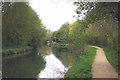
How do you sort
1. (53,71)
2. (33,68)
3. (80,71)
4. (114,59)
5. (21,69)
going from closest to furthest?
1. (80,71)
2. (53,71)
3. (21,69)
4. (114,59)
5. (33,68)

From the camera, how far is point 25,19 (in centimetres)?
5044

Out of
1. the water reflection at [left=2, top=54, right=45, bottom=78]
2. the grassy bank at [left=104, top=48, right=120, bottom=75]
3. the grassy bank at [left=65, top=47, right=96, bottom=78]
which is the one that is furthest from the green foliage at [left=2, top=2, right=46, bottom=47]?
the grassy bank at [left=65, top=47, right=96, bottom=78]

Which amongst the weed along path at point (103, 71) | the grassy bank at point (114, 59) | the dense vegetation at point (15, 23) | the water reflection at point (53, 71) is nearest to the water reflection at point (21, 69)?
the water reflection at point (53, 71)

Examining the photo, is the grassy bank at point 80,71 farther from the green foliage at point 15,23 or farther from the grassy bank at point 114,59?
the green foliage at point 15,23

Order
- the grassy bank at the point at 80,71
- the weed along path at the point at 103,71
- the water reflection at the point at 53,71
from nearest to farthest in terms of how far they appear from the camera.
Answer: the weed along path at the point at 103,71 < the grassy bank at the point at 80,71 < the water reflection at the point at 53,71

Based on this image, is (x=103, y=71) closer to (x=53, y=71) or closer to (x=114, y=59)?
(x=53, y=71)

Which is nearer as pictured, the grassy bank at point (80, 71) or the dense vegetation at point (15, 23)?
the grassy bank at point (80, 71)

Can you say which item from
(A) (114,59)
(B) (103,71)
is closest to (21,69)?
(A) (114,59)

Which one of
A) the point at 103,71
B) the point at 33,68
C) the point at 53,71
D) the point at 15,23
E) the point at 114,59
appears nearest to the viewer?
the point at 103,71

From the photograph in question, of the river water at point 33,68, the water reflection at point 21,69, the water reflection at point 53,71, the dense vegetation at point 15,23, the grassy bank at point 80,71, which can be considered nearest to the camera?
the grassy bank at point 80,71

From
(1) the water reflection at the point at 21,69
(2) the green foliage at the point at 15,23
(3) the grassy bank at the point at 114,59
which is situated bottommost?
(1) the water reflection at the point at 21,69

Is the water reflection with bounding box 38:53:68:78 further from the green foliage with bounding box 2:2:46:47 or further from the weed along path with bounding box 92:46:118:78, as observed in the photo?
the green foliage with bounding box 2:2:46:47

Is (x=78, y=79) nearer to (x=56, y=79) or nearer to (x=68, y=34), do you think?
(x=56, y=79)

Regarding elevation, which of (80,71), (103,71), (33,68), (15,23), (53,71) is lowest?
(33,68)
